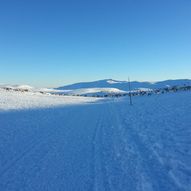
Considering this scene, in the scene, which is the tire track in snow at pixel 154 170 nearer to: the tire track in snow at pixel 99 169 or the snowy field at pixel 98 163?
the snowy field at pixel 98 163

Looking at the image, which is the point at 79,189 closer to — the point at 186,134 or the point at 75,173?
the point at 75,173

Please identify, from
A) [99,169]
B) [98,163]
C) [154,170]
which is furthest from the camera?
[98,163]

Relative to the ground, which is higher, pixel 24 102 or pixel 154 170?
pixel 24 102

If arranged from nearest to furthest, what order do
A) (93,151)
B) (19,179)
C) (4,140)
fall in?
1. (19,179)
2. (93,151)
3. (4,140)

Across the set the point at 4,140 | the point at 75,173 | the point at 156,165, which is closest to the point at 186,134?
the point at 156,165

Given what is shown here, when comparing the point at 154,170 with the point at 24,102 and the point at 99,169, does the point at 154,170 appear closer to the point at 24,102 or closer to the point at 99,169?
the point at 99,169

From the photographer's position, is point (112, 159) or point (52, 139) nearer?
point (112, 159)

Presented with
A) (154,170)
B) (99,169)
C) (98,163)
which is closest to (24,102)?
(98,163)

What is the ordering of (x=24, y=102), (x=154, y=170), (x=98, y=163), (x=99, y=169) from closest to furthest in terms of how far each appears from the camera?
(x=154, y=170)
(x=99, y=169)
(x=98, y=163)
(x=24, y=102)

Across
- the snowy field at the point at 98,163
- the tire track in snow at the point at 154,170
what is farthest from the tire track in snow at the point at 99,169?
the tire track in snow at the point at 154,170

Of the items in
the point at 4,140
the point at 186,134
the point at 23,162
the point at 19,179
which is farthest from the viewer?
the point at 4,140

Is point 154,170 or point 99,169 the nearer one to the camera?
point 154,170

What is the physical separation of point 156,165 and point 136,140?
394 cm

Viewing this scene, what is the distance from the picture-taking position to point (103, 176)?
6.56 meters
